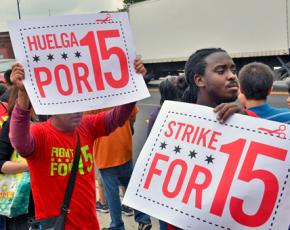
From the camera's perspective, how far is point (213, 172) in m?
1.91

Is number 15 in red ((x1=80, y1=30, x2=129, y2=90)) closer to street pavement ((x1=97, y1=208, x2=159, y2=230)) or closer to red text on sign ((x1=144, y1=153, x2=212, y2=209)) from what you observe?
red text on sign ((x1=144, y1=153, x2=212, y2=209))

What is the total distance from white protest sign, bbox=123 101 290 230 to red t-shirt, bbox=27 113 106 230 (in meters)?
0.72

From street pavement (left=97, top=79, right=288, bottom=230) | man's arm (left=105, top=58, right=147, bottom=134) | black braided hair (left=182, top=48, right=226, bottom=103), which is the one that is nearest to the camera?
black braided hair (left=182, top=48, right=226, bottom=103)

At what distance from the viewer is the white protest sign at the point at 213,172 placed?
1.80m

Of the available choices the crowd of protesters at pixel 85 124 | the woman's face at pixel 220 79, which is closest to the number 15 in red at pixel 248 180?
the crowd of protesters at pixel 85 124

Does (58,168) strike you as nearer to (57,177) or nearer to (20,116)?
(57,177)

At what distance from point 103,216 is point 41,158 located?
290 centimetres

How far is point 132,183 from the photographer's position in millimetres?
2078

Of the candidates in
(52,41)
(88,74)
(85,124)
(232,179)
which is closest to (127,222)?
(85,124)

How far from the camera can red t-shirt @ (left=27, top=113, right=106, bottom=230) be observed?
266cm

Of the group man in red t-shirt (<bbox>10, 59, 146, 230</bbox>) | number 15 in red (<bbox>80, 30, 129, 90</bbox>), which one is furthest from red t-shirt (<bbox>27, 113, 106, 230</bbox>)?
number 15 in red (<bbox>80, 30, 129, 90</bbox>)

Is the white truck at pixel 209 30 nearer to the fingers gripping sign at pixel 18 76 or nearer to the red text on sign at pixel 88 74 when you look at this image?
the red text on sign at pixel 88 74

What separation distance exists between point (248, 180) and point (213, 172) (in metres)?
0.14

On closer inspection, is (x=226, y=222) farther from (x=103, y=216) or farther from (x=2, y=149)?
(x=103, y=216)
